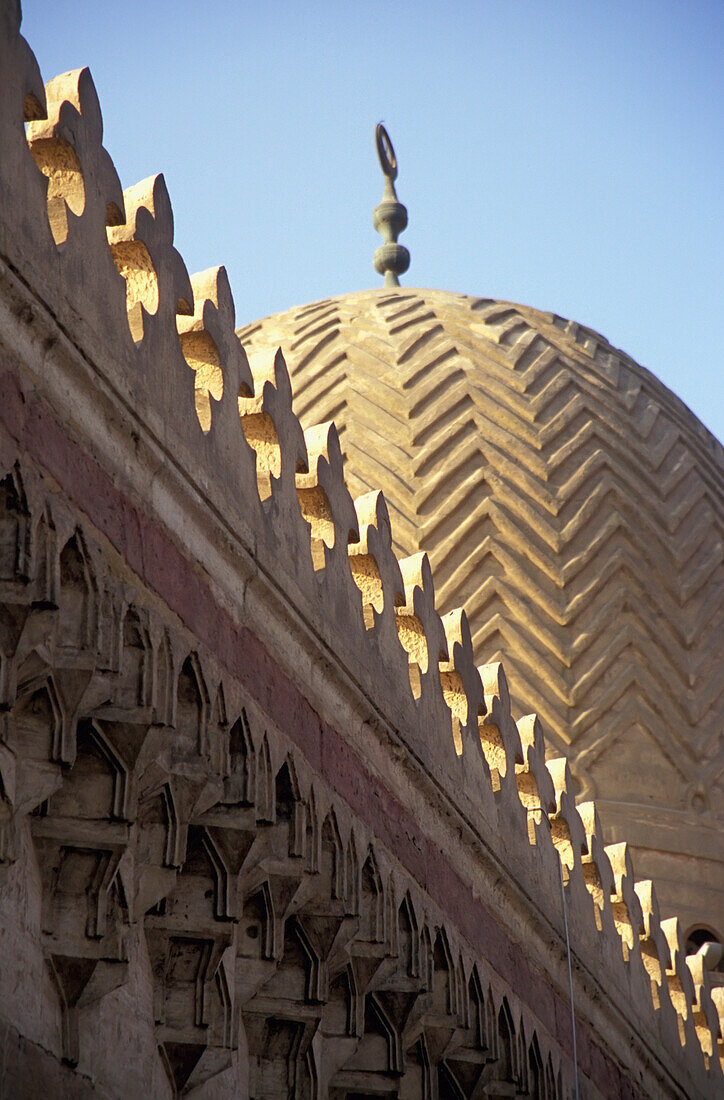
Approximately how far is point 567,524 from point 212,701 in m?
6.73

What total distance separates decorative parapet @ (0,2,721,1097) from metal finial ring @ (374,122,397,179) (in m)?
8.32

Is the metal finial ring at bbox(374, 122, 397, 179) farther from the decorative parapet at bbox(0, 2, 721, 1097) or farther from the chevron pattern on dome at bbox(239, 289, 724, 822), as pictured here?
the decorative parapet at bbox(0, 2, 721, 1097)

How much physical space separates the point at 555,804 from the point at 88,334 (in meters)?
3.75

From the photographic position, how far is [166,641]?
12.4 feet

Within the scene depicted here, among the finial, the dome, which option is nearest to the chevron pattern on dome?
the dome

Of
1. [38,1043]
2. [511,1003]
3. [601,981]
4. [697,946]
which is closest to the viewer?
[38,1043]

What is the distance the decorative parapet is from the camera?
136 inches

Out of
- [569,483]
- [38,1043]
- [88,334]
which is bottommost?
[38,1043]

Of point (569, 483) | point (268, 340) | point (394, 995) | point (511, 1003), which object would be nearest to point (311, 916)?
point (394, 995)

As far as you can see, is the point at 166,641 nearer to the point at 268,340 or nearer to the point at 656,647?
the point at 656,647

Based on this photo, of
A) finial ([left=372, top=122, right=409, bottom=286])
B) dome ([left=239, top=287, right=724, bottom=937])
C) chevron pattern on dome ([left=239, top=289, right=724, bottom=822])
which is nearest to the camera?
dome ([left=239, top=287, right=724, bottom=937])

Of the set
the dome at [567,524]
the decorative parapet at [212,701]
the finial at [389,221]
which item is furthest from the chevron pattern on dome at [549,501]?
the decorative parapet at [212,701]

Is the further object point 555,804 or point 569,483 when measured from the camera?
point 569,483

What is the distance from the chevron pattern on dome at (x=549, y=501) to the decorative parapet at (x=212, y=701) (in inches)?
156
